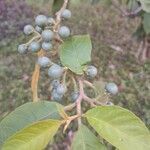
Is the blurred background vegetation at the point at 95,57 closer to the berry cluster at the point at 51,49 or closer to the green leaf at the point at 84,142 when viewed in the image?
the berry cluster at the point at 51,49

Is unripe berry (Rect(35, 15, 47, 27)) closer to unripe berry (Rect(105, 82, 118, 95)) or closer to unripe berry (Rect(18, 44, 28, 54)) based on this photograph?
unripe berry (Rect(18, 44, 28, 54))

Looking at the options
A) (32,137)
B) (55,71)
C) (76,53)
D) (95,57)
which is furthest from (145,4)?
(95,57)

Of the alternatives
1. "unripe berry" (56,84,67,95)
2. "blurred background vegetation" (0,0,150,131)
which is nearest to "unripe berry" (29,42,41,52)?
"unripe berry" (56,84,67,95)

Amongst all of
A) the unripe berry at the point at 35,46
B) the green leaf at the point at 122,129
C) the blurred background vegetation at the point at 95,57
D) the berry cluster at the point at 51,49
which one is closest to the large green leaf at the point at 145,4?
the berry cluster at the point at 51,49

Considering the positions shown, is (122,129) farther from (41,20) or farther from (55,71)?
(41,20)

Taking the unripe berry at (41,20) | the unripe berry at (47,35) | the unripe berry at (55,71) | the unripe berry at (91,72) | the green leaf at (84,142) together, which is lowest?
the green leaf at (84,142)

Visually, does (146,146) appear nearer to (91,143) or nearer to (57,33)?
(91,143)
